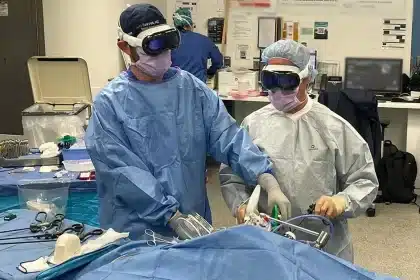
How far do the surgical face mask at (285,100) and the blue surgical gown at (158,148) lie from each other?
0.15m

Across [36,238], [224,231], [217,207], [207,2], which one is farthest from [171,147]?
[207,2]

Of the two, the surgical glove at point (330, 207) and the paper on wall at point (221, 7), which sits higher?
the paper on wall at point (221, 7)

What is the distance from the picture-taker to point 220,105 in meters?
2.15

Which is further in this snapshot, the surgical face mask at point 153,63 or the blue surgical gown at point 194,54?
the blue surgical gown at point 194,54

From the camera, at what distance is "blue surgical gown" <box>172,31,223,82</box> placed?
5.01m

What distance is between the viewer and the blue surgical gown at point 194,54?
5.01 meters

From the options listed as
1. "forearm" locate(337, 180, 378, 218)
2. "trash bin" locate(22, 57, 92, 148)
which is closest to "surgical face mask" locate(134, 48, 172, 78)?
"forearm" locate(337, 180, 378, 218)

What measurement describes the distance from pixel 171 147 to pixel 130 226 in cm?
30

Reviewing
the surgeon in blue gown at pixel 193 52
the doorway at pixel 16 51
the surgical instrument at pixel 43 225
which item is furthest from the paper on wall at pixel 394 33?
the surgical instrument at pixel 43 225

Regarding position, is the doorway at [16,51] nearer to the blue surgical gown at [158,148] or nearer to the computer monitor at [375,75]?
the computer monitor at [375,75]

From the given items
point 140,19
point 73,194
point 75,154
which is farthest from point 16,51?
point 140,19

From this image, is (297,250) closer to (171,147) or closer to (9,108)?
(171,147)

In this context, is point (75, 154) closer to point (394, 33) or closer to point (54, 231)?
point (54, 231)

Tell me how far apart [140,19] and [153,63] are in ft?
0.50
